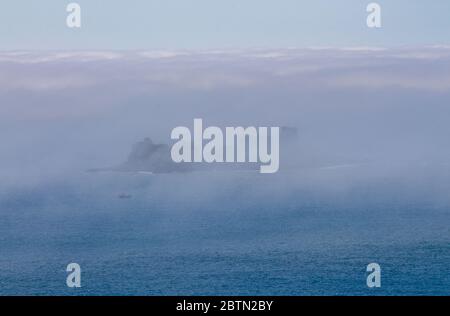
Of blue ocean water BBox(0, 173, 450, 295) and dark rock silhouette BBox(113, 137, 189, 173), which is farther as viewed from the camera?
blue ocean water BBox(0, 173, 450, 295)

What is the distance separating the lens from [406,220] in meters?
9.02

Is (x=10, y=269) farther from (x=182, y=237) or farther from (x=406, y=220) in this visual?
(x=406, y=220)

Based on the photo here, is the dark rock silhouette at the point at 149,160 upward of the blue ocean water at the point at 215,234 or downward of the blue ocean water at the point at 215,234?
upward

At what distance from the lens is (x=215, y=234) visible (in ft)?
30.8

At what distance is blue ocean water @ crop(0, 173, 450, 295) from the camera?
8.20m

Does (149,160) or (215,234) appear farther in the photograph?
(215,234)

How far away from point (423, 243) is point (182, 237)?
2904 millimetres

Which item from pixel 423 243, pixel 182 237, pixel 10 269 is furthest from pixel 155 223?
pixel 423 243

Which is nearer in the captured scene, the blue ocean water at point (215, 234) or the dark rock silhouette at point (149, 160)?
the dark rock silhouette at point (149, 160)

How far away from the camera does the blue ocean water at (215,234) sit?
26.9ft

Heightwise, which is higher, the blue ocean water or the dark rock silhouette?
the dark rock silhouette
